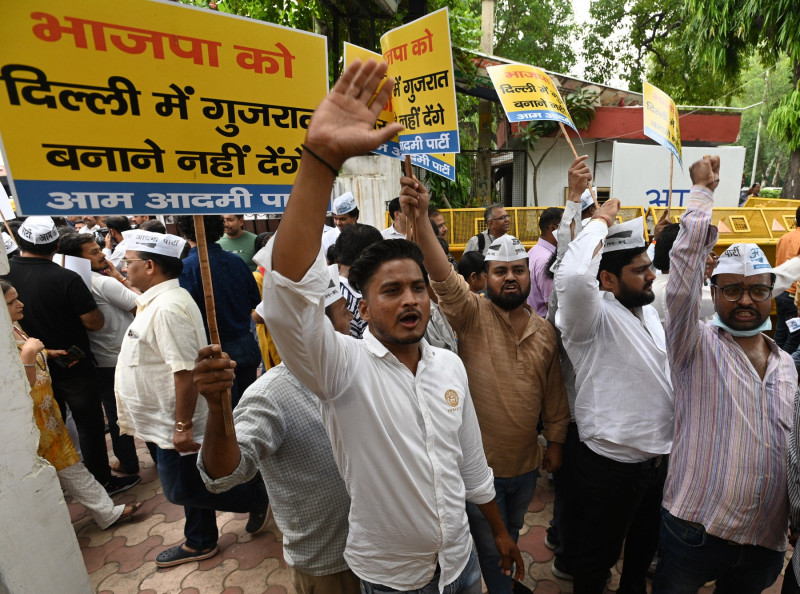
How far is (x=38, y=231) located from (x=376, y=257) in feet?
10.4

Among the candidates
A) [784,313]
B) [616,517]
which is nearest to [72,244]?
[616,517]

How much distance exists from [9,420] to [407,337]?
1.59 m

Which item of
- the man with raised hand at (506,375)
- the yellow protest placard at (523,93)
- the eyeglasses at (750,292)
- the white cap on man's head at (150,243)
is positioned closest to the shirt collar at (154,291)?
the white cap on man's head at (150,243)

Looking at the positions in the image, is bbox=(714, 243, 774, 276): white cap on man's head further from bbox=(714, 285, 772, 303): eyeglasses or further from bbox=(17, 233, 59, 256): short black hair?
bbox=(17, 233, 59, 256): short black hair

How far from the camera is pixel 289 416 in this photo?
178 cm

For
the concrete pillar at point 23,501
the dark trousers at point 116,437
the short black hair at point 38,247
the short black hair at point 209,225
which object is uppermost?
the short black hair at point 209,225

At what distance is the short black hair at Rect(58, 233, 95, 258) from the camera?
4121 millimetres

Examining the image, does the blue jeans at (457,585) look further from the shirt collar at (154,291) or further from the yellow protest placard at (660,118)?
the yellow protest placard at (660,118)

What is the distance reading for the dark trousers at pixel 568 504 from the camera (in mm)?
2696

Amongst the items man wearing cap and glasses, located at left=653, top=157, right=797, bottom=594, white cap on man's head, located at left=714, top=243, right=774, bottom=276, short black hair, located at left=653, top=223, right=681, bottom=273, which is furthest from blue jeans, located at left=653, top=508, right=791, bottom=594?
short black hair, located at left=653, top=223, right=681, bottom=273

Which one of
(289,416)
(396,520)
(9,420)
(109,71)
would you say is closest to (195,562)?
(9,420)

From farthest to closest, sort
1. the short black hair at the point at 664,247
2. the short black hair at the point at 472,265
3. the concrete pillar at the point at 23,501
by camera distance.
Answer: the short black hair at the point at 472,265
the short black hair at the point at 664,247
the concrete pillar at the point at 23,501

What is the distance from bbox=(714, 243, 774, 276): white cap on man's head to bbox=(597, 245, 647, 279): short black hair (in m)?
0.38

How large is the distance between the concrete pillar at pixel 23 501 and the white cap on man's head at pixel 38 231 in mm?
2022
